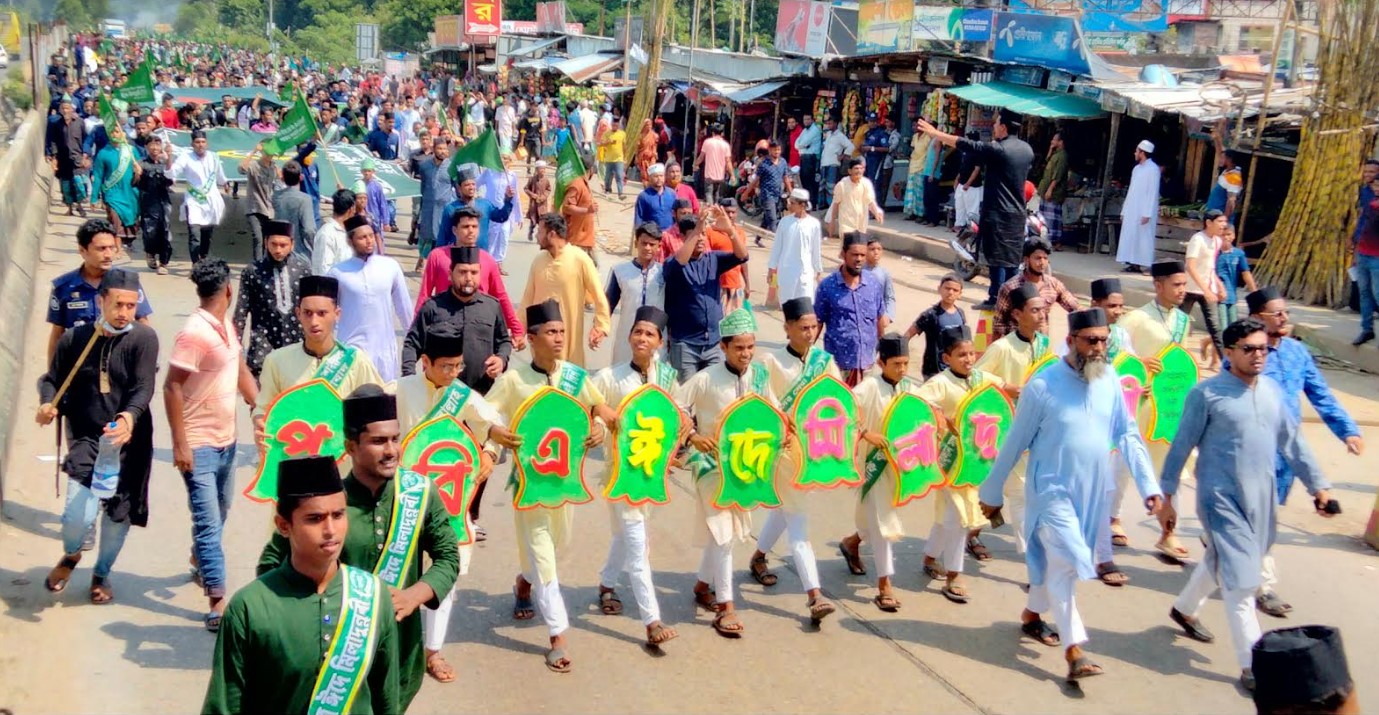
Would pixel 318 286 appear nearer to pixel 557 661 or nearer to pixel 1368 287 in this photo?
pixel 557 661

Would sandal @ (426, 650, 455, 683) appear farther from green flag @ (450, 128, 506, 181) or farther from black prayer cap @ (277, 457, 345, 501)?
green flag @ (450, 128, 506, 181)

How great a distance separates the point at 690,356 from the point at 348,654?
582 centimetres

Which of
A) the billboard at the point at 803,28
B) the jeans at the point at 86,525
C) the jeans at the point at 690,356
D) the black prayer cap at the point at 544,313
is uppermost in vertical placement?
the billboard at the point at 803,28

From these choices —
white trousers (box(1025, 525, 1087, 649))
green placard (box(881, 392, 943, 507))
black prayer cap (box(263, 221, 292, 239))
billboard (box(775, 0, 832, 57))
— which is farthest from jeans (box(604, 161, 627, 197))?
white trousers (box(1025, 525, 1087, 649))

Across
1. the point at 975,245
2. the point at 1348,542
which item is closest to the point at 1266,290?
the point at 1348,542

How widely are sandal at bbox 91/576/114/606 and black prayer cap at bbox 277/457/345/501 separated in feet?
12.0

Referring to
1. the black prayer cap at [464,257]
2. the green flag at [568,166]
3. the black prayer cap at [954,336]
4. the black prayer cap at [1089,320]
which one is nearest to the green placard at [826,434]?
the black prayer cap at [954,336]

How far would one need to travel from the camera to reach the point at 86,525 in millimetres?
6586

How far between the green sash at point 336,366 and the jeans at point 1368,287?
34.3 feet

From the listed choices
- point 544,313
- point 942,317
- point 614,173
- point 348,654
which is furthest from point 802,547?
point 614,173

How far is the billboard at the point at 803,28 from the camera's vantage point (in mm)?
25188

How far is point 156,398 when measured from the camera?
1049 cm

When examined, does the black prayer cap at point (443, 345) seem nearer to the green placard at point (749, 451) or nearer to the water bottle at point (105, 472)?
the green placard at point (749, 451)

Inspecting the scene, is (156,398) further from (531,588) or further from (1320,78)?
(1320,78)
